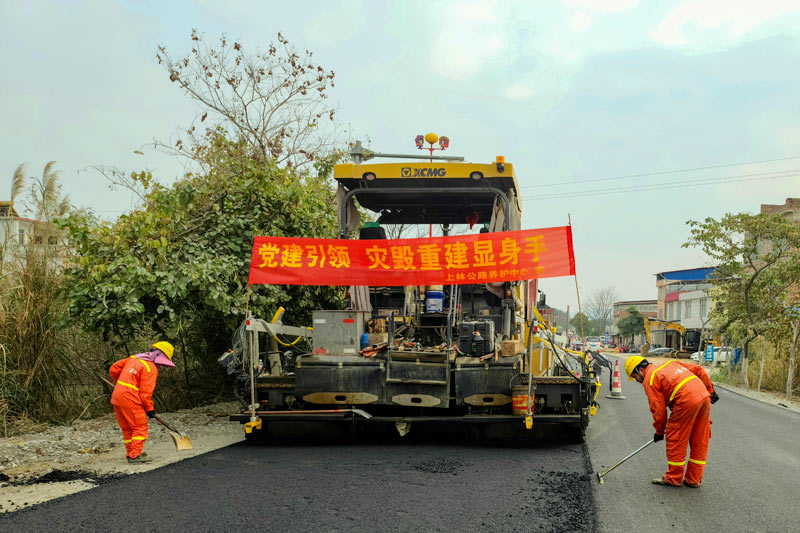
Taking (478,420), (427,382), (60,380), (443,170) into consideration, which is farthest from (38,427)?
(443,170)

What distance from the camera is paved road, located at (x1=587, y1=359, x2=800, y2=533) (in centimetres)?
469

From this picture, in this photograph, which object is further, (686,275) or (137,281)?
(686,275)

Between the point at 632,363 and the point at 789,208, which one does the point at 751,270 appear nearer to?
the point at 632,363

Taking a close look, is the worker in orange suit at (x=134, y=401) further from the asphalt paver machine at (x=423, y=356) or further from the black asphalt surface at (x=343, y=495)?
the asphalt paver machine at (x=423, y=356)

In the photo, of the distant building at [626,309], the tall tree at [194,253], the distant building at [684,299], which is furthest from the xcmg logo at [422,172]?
the distant building at [626,309]

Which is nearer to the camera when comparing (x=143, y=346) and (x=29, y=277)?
(x=29, y=277)

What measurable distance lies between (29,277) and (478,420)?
18.7 ft

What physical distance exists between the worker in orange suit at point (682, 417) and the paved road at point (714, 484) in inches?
6.2

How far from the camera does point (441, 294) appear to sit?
8.16 metres

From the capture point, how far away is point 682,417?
5574 millimetres

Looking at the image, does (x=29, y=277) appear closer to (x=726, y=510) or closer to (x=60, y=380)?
(x=60, y=380)

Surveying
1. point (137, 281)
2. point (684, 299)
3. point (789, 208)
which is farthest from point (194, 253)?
point (684, 299)

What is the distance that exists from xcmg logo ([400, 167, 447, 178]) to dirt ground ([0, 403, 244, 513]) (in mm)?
3710

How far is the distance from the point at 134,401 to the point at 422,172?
13.2 ft
